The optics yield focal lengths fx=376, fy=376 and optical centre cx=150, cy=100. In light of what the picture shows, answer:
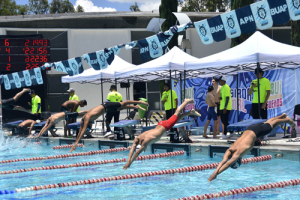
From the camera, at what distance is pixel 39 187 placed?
640 cm

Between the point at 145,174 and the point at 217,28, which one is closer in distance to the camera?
the point at 145,174

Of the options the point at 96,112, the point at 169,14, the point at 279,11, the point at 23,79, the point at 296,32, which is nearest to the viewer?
the point at 279,11

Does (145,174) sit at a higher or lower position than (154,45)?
lower

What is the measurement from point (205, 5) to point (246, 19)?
3531cm

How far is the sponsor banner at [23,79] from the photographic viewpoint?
1612 cm

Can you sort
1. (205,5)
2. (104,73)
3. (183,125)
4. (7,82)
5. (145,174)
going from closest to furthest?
(145,174) < (183,125) < (104,73) < (7,82) < (205,5)

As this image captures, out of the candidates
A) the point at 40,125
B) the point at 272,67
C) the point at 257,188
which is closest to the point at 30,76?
the point at 40,125

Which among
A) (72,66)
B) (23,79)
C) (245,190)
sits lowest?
(245,190)

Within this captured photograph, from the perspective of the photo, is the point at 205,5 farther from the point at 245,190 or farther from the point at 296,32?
the point at 245,190

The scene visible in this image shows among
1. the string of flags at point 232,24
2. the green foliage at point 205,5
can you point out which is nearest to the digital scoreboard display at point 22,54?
the string of flags at point 232,24

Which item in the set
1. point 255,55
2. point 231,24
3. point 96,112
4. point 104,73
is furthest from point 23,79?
point 255,55

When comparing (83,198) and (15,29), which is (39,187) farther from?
(15,29)

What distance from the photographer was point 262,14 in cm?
845

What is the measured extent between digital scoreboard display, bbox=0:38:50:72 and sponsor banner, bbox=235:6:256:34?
9982mm
